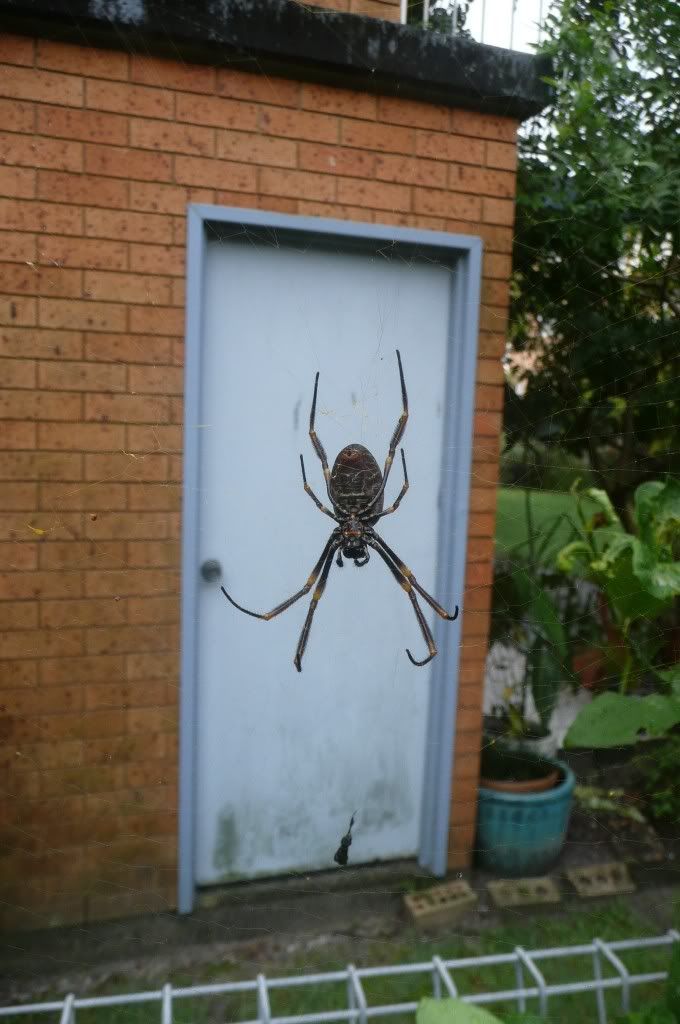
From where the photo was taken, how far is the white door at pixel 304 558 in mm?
1565

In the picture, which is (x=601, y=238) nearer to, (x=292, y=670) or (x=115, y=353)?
(x=115, y=353)

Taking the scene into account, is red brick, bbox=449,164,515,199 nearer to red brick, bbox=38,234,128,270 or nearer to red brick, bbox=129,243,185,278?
red brick, bbox=129,243,185,278

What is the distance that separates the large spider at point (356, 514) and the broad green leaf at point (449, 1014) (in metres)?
0.54

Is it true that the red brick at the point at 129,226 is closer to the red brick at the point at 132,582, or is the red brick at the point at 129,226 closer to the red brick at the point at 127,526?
the red brick at the point at 127,526

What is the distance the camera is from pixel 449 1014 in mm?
871

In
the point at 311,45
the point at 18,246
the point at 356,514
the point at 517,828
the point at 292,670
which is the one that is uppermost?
the point at 311,45

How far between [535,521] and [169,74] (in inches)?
70.2

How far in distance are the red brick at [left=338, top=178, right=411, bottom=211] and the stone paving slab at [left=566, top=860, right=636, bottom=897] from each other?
1851 millimetres

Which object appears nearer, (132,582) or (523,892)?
(132,582)

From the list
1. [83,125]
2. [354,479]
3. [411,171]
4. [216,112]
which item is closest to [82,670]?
[354,479]

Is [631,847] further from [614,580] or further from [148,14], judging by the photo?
[148,14]

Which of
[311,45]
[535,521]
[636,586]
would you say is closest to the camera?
[311,45]

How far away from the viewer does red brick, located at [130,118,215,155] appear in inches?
56.2

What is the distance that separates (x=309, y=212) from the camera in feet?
5.11
